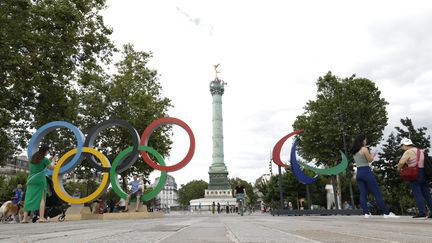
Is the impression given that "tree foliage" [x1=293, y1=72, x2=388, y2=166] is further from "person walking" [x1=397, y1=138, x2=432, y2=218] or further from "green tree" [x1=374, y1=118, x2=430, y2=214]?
"person walking" [x1=397, y1=138, x2=432, y2=218]

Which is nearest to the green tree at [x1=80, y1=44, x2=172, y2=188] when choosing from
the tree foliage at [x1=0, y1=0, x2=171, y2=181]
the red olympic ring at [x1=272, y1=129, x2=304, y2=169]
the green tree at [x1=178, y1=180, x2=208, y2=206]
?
the tree foliage at [x1=0, y1=0, x2=171, y2=181]

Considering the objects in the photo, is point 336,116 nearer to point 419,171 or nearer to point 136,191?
point 136,191

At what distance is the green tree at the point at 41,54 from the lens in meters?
14.6

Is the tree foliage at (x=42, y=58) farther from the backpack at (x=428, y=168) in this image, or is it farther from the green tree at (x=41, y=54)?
the backpack at (x=428, y=168)

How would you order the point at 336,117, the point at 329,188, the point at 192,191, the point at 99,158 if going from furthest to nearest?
the point at 192,191
the point at 336,117
the point at 329,188
the point at 99,158

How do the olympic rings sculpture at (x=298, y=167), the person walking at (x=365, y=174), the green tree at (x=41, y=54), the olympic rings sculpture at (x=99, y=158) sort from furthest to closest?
the olympic rings sculpture at (x=298, y=167) < the olympic rings sculpture at (x=99, y=158) < the green tree at (x=41, y=54) < the person walking at (x=365, y=174)

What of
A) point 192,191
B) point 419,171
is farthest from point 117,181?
point 192,191

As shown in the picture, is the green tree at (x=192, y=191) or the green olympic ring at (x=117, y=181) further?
the green tree at (x=192, y=191)

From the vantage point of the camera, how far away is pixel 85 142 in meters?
19.5

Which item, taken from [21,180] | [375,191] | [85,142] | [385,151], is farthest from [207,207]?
[375,191]

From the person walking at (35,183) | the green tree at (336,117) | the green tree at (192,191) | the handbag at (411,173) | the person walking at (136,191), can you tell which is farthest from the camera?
the green tree at (192,191)

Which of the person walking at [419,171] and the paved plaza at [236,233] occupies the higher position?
the person walking at [419,171]

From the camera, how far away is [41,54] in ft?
51.1

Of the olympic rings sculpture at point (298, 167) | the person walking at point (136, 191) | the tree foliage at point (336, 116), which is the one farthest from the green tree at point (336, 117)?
the person walking at point (136, 191)
